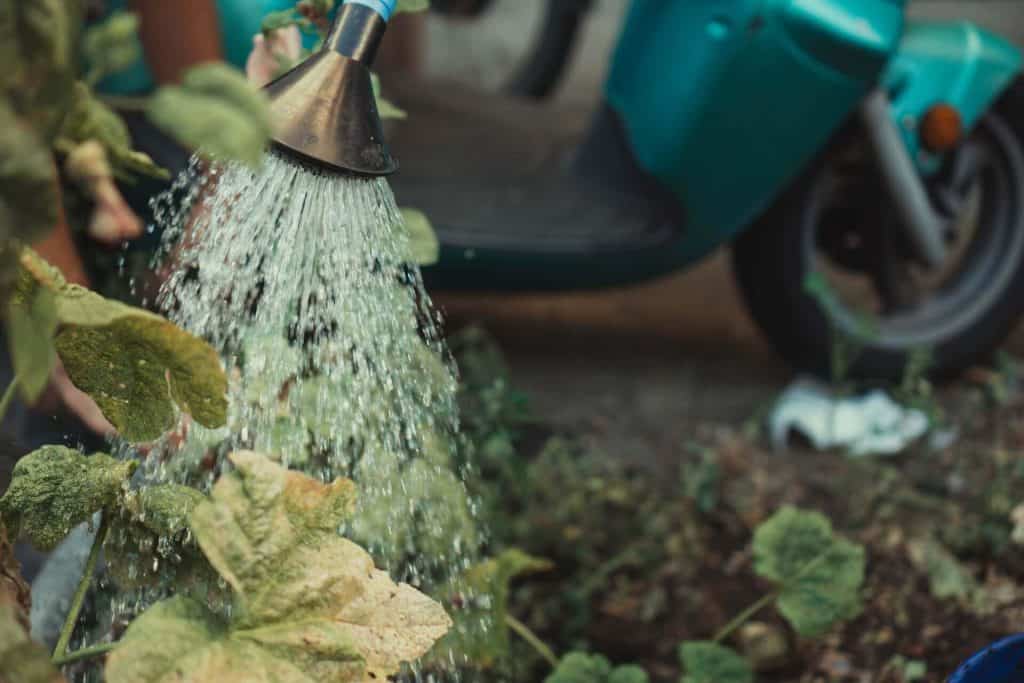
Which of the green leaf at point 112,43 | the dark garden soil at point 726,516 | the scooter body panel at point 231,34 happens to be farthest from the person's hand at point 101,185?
the dark garden soil at point 726,516

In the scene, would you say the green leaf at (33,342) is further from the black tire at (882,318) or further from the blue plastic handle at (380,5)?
the black tire at (882,318)

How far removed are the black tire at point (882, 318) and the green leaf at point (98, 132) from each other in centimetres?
157

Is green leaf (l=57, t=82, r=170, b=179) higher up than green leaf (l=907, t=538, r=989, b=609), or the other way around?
green leaf (l=57, t=82, r=170, b=179)

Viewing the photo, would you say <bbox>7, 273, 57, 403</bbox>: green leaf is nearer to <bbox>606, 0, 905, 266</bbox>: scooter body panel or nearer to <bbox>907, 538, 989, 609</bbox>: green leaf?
<bbox>907, 538, 989, 609</bbox>: green leaf

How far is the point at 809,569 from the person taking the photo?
4.99ft

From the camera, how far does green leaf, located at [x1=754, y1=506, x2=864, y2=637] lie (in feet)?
4.90

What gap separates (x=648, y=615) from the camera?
189 centimetres

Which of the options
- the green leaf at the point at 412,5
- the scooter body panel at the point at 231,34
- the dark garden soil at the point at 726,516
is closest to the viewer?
the green leaf at the point at 412,5

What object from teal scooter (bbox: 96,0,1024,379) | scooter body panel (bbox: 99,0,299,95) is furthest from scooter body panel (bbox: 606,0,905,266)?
scooter body panel (bbox: 99,0,299,95)

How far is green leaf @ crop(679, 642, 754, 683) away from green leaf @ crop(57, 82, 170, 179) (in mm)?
829

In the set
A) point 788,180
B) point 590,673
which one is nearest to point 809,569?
point 590,673

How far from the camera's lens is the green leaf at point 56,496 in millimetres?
1065

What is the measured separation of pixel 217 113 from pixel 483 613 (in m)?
0.97

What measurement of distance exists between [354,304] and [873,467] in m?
1.13
